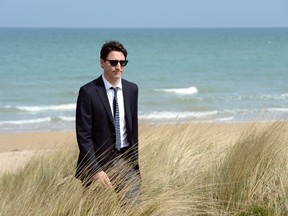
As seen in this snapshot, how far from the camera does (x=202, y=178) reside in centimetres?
517

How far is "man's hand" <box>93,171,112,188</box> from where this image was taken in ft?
13.7

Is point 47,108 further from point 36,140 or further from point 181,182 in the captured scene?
point 181,182

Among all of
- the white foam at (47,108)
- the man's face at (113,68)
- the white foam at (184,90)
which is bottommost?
the white foam at (184,90)

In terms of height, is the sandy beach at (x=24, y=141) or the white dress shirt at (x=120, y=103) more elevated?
the white dress shirt at (x=120, y=103)

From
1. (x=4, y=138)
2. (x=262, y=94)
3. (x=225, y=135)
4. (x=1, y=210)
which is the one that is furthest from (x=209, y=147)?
(x=262, y=94)

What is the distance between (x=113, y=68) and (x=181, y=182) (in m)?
1.43

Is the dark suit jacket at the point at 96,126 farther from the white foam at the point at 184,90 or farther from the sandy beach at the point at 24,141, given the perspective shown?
the white foam at the point at 184,90

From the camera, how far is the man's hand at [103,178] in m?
4.18

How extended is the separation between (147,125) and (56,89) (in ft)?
62.8

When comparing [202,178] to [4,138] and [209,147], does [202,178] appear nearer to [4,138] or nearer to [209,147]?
[209,147]

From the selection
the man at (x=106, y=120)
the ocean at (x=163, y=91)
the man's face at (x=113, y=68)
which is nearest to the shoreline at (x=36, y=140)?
the ocean at (x=163, y=91)

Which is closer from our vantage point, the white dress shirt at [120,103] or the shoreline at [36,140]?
the white dress shirt at [120,103]

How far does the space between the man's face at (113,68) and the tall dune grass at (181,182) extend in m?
0.72

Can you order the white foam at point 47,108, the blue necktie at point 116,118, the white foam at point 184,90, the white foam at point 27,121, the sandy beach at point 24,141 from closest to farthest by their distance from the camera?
the blue necktie at point 116,118 → the sandy beach at point 24,141 → the white foam at point 27,121 → the white foam at point 47,108 → the white foam at point 184,90
